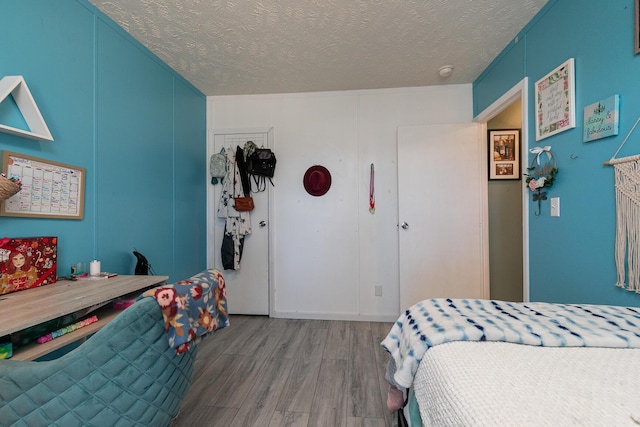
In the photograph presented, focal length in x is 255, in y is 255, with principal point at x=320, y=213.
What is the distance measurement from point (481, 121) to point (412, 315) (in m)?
2.29

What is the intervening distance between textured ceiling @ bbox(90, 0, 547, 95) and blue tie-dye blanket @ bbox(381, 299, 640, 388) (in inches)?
71.3

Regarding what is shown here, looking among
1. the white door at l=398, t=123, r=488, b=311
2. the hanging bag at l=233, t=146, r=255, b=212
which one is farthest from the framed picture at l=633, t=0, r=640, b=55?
the hanging bag at l=233, t=146, r=255, b=212

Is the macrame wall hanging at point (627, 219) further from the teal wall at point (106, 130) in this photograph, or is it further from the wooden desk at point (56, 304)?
the teal wall at point (106, 130)

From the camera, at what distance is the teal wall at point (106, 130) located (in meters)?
1.29

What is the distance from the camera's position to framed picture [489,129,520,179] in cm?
258

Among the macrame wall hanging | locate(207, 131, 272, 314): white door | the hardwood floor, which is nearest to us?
the macrame wall hanging

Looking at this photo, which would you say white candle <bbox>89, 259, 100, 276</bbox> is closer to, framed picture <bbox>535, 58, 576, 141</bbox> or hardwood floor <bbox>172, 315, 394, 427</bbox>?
hardwood floor <bbox>172, 315, 394, 427</bbox>

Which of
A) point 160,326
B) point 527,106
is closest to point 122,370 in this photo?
point 160,326

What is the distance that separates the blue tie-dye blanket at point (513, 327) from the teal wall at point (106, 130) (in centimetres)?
184

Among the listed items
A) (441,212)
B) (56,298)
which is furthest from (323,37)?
(56,298)

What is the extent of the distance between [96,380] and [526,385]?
1.13 meters

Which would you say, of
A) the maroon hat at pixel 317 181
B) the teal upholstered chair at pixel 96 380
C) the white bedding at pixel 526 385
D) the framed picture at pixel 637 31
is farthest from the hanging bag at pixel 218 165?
the framed picture at pixel 637 31

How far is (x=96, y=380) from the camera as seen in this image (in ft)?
2.45

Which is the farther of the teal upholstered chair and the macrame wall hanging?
the macrame wall hanging
